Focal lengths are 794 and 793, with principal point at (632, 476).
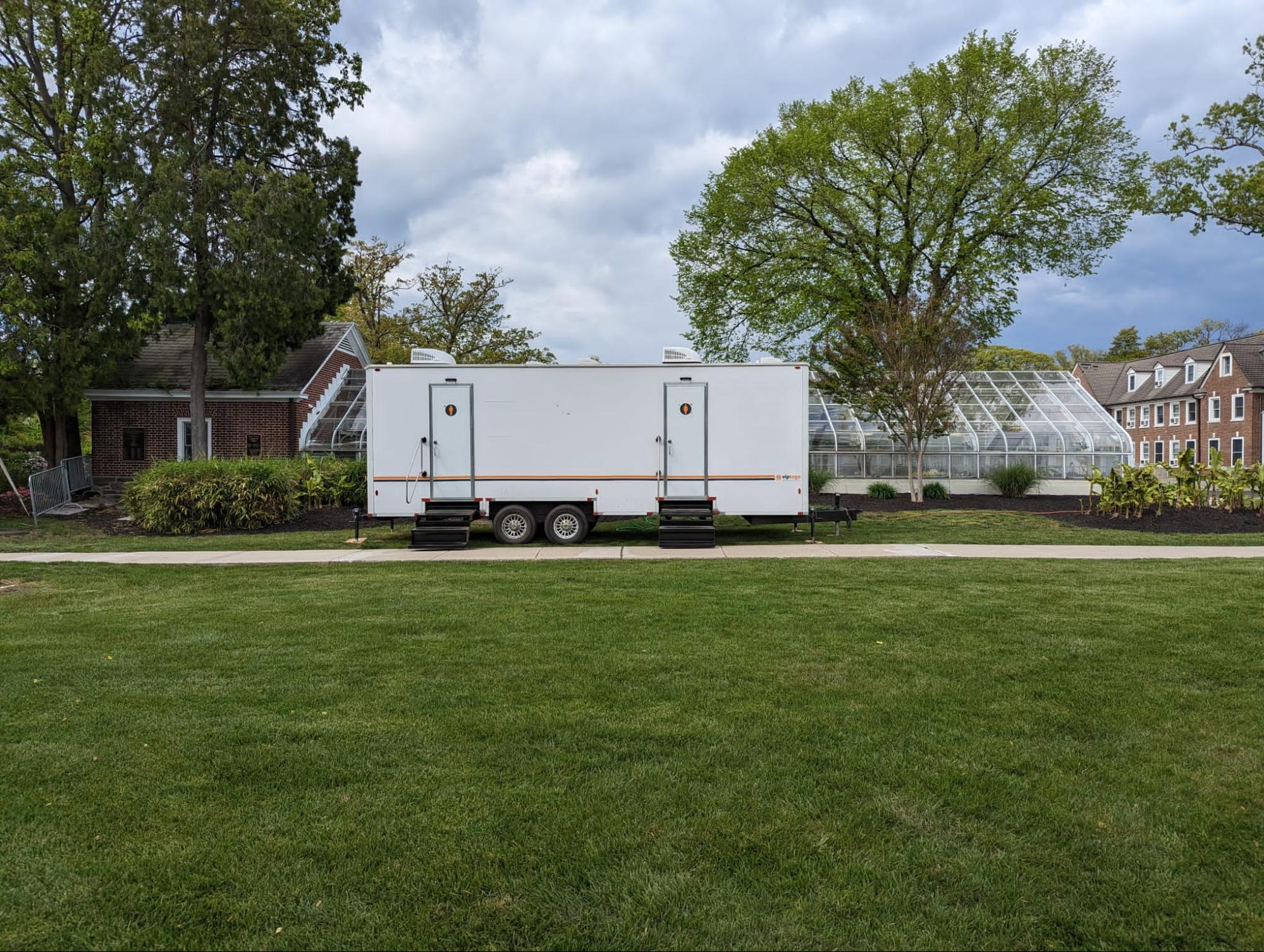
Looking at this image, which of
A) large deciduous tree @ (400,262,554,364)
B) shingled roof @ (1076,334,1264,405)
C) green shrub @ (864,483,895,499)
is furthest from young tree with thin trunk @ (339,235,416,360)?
shingled roof @ (1076,334,1264,405)

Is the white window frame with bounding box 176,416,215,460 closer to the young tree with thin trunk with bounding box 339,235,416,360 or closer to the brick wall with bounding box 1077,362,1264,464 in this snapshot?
the young tree with thin trunk with bounding box 339,235,416,360

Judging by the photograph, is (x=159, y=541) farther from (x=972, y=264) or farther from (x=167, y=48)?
(x=972, y=264)

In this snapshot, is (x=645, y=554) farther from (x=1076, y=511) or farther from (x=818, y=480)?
(x=818, y=480)

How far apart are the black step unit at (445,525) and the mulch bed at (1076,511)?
8325mm

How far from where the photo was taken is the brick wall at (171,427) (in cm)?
2472

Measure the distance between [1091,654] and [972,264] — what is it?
24.2m

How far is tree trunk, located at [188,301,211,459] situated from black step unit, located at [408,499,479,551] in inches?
479

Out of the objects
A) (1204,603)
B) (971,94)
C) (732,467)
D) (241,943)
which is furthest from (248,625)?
(971,94)

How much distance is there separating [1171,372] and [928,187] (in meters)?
34.1

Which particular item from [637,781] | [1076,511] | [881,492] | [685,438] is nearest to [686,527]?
[685,438]

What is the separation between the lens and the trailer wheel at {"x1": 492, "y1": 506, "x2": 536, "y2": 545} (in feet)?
45.8

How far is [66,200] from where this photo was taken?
2248 cm

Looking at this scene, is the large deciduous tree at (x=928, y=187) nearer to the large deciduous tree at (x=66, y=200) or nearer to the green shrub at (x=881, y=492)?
the green shrub at (x=881, y=492)

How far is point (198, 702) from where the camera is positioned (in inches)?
197
